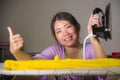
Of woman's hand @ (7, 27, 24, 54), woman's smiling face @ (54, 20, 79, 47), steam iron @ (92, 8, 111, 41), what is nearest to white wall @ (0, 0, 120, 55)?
woman's smiling face @ (54, 20, 79, 47)

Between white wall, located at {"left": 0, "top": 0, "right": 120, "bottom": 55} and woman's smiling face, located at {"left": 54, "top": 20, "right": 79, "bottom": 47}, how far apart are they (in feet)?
7.01

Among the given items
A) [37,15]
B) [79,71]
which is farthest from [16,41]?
[37,15]

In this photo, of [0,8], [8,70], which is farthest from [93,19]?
[0,8]

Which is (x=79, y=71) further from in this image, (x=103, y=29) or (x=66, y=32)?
(x=66, y=32)

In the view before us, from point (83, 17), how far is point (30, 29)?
83cm

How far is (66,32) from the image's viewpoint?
944 millimetres

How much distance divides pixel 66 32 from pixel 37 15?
94.9 inches

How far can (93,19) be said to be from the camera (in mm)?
807

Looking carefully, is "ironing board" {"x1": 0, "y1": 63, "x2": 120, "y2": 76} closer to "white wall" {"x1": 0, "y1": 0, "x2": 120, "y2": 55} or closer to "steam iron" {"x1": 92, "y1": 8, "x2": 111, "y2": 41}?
"steam iron" {"x1": 92, "y1": 8, "x2": 111, "y2": 41}

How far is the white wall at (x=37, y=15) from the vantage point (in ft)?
10.3

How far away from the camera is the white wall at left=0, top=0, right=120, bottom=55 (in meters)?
3.13

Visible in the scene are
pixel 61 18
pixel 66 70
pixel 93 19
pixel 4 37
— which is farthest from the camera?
pixel 4 37

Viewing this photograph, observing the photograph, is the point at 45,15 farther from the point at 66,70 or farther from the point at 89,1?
the point at 66,70

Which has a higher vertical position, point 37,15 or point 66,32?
point 37,15
